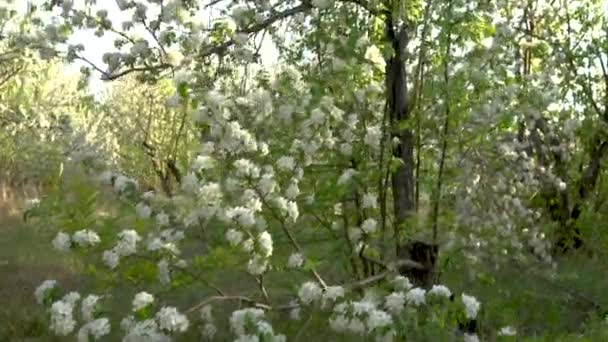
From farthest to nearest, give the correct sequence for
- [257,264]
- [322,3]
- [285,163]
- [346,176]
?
[322,3]
[346,176]
[285,163]
[257,264]

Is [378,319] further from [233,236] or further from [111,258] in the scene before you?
[111,258]

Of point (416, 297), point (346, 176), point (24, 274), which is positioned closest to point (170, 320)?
point (416, 297)

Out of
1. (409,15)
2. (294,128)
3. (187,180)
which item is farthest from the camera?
(409,15)

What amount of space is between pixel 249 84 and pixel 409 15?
136 cm

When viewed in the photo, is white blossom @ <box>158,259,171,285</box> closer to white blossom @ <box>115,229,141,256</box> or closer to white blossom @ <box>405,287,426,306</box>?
white blossom @ <box>115,229,141,256</box>

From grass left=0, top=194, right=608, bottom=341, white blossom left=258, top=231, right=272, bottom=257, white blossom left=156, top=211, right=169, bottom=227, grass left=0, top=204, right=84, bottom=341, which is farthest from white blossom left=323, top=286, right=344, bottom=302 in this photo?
grass left=0, top=204, right=84, bottom=341

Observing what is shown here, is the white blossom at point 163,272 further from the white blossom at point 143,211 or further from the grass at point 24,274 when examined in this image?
the grass at point 24,274

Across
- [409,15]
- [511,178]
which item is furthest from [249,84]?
[511,178]

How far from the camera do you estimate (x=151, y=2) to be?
6.44 metres

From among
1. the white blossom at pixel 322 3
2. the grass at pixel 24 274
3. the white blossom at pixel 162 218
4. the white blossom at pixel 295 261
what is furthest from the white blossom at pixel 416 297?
the grass at pixel 24 274

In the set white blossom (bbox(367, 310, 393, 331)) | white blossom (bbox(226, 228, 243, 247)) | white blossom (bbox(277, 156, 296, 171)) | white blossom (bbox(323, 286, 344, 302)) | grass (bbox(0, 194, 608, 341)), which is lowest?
grass (bbox(0, 194, 608, 341))

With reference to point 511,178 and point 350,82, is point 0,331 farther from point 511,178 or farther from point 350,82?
point 511,178

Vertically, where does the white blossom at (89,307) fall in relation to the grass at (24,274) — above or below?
above

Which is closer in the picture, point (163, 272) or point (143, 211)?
point (163, 272)
